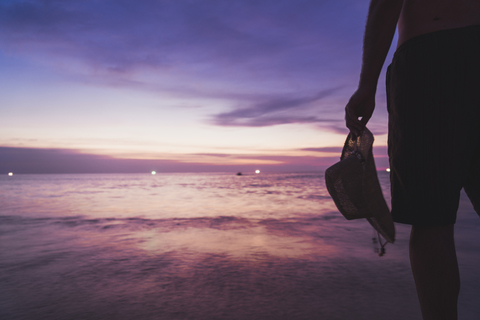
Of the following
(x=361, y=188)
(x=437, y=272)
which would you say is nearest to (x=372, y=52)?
(x=361, y=188)

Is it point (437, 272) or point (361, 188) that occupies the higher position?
point (361, 188)

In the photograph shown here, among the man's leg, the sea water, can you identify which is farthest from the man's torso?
the sea water

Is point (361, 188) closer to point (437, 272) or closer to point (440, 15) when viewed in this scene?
point (437, 272)

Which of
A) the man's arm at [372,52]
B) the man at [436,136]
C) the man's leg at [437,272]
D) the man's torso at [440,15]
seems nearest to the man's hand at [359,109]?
the man's arm at [372,52]

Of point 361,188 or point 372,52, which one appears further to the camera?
point 361,188

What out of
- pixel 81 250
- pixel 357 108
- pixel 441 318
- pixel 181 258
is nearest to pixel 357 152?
pixel 357 108

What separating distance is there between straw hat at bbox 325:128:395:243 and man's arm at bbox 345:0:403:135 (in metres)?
0.11

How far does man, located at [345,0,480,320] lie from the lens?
1057 millimetres

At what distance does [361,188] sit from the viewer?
1.45m

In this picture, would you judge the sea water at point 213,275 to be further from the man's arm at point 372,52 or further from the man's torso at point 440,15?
the man's torso at point 440,15

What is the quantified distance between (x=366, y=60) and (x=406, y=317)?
1.58 meters

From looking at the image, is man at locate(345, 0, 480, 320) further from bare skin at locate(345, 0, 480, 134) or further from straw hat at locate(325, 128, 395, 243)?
straw hat at locate(325, 128, 395, 243)

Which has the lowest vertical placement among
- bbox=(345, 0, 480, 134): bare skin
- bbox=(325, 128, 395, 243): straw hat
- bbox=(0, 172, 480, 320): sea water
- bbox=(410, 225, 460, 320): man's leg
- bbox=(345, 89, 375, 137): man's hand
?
bbox=(0, 172, 480, 320): sea water

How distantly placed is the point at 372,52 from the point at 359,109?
0.82 ft
